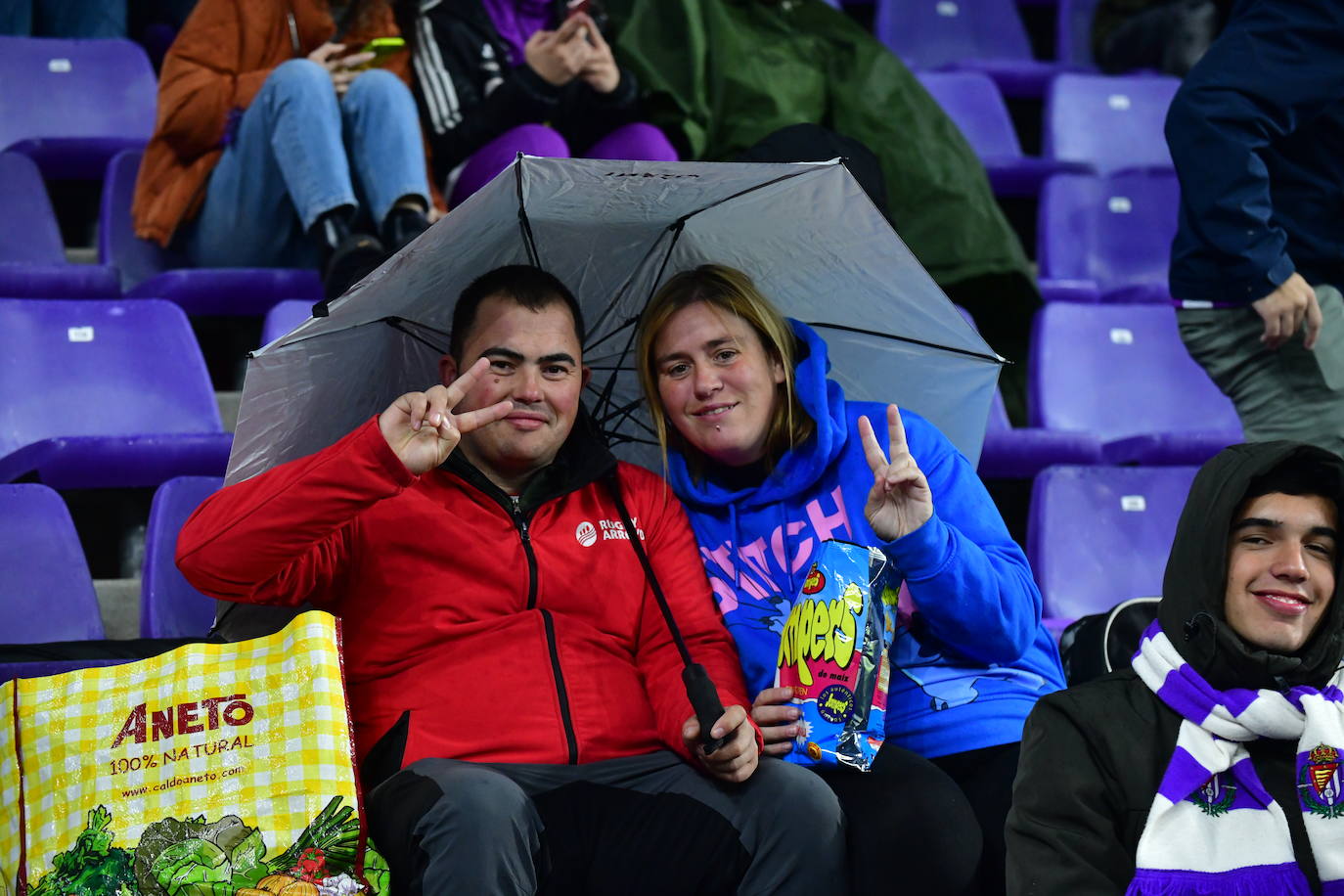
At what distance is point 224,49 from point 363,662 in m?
2.04

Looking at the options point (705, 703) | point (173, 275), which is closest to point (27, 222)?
point (173, 275)

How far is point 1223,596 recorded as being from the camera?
6.74 ft

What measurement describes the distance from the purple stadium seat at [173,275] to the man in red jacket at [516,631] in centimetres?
118

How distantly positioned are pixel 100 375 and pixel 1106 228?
296 cm

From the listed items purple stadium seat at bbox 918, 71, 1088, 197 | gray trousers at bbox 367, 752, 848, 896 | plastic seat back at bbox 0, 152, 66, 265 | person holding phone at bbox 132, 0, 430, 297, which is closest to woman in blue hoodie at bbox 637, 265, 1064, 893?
gray trousers at bbox 367, 752, 848, 896

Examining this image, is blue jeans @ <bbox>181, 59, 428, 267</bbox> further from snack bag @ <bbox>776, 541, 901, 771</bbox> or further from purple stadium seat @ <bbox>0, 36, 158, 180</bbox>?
snack bag @ <bbox>776, 541, 901, 771</bbox>

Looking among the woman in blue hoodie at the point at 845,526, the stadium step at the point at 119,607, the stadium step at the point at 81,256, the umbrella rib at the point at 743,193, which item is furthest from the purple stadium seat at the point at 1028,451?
the stadium step at the point at 81,256

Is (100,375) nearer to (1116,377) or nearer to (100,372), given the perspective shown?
(100,372)

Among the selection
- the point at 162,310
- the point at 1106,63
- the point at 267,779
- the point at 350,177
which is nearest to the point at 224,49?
the point at 350,177

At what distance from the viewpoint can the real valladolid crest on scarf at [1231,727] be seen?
1927 mm

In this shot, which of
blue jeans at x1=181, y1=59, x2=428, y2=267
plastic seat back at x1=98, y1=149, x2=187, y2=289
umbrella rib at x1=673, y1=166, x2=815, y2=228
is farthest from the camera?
plastic seat back at x1=98, y1=149, x2=187, y2=289

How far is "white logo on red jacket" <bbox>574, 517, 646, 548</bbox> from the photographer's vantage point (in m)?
2.52

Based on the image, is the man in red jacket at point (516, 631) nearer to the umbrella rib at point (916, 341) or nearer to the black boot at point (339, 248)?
the umbrella rib at point (916, 341)

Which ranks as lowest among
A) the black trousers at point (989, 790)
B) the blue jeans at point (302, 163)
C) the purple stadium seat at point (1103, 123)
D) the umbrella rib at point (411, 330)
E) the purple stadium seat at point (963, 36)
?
the black trousers at point (989, 790)
